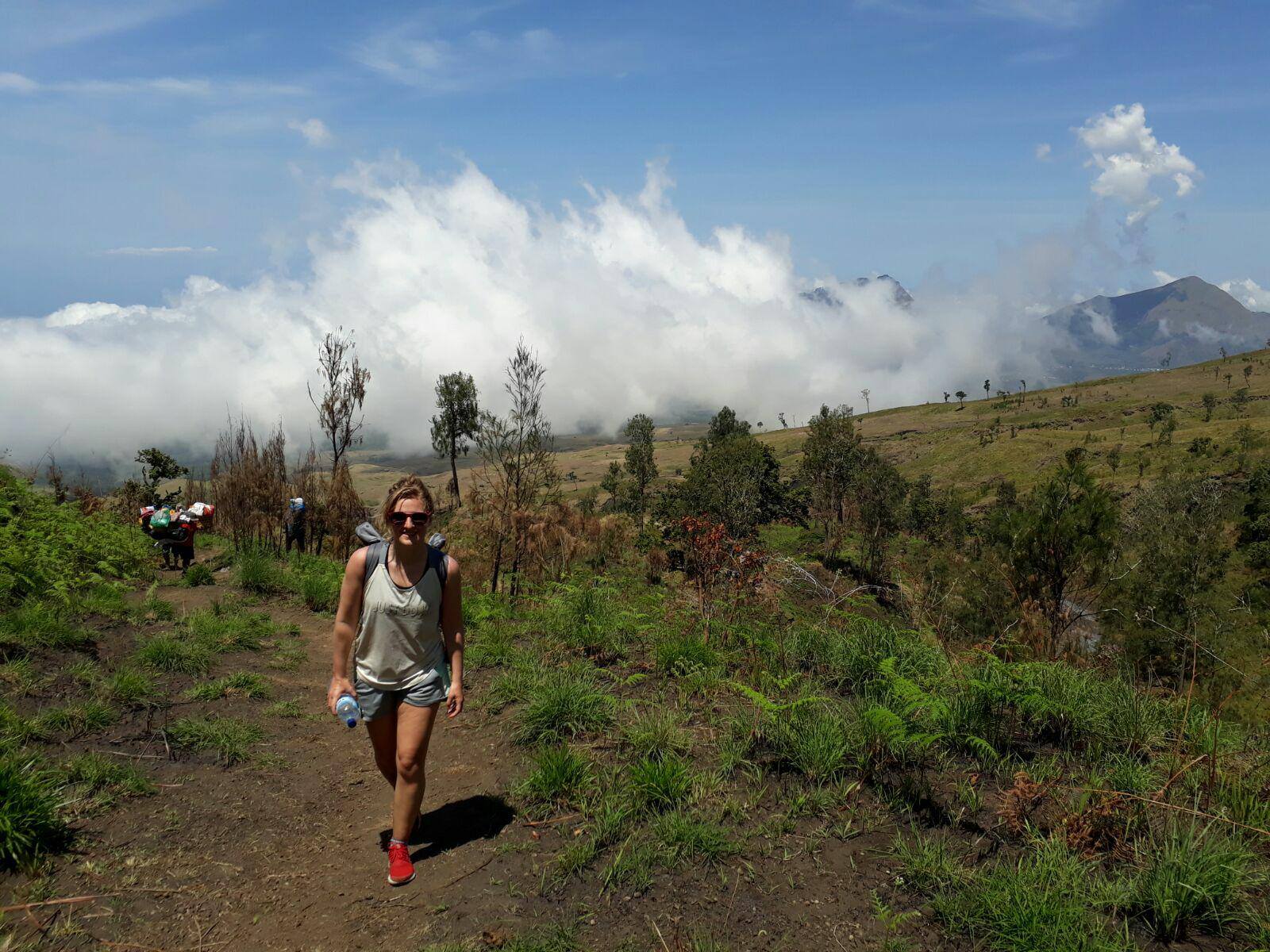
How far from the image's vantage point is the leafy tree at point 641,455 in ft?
257

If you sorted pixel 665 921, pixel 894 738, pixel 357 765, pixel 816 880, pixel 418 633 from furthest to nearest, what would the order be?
pixel 357 765, pixel 894 738, pixel 418 633, pixel 816 880, pixel 665 921

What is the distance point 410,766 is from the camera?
12.4 feet

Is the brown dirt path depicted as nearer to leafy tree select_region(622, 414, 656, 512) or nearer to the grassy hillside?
the grassy hillside

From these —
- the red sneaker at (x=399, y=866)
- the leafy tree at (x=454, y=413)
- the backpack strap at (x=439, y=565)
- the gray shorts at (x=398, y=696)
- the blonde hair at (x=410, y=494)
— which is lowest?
the red sneaker at (x=399, y=866)

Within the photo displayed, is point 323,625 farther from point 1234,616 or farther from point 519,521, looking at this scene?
point 1234,616

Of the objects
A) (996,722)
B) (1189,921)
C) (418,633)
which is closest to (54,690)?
(418,633)

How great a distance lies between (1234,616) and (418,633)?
142 ft

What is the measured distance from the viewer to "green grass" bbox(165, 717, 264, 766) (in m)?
5.14

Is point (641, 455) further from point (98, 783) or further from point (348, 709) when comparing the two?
point (348, 709)

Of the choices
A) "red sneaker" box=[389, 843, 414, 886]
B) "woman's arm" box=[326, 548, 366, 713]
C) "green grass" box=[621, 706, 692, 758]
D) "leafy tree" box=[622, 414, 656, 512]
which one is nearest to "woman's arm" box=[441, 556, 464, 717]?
"woman's arm" box=[326, 548, 366, 713]

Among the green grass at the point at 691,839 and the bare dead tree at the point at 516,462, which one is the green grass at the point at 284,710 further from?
the bare dead tree at the point at 516,462

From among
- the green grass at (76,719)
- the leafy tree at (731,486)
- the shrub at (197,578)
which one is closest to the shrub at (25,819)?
the green grass at (76,719)

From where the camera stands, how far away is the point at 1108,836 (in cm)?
360

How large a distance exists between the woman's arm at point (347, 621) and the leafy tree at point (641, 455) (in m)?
64.1
